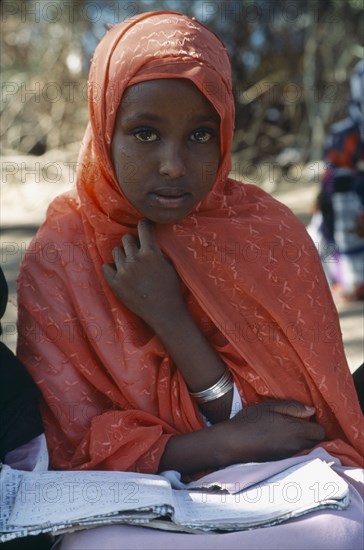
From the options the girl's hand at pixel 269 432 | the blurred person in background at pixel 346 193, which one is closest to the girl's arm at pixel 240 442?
the girl's hand at pixel 269 432

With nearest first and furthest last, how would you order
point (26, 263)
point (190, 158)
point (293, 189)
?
1. point (190, 158)
2. point (26, 263)
3. point (293, 189)

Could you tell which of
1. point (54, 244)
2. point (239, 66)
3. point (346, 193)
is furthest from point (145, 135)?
point (239, 66)

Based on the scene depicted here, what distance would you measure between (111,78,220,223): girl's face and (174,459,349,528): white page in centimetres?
62

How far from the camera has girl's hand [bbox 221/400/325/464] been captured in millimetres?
1980

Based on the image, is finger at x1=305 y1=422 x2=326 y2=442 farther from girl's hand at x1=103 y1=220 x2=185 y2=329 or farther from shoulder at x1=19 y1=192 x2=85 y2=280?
shoulder at x1=19 y1=192 x2=85 y2=280

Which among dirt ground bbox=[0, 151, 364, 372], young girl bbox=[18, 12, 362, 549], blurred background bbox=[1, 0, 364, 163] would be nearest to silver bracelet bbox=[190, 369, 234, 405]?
young girl bbox=[18, 12, 362, 549]

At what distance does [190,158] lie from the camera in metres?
1.96

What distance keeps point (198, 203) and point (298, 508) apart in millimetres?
718

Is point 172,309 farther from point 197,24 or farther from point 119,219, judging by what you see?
point 197,24

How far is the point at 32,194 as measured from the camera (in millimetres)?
7094

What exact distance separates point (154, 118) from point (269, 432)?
755 mm

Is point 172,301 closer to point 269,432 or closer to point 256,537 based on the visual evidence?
point 269,432

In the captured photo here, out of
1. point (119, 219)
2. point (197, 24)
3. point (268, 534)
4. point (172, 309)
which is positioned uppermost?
point (197, 24)

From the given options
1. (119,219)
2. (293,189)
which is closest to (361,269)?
(293,189)
